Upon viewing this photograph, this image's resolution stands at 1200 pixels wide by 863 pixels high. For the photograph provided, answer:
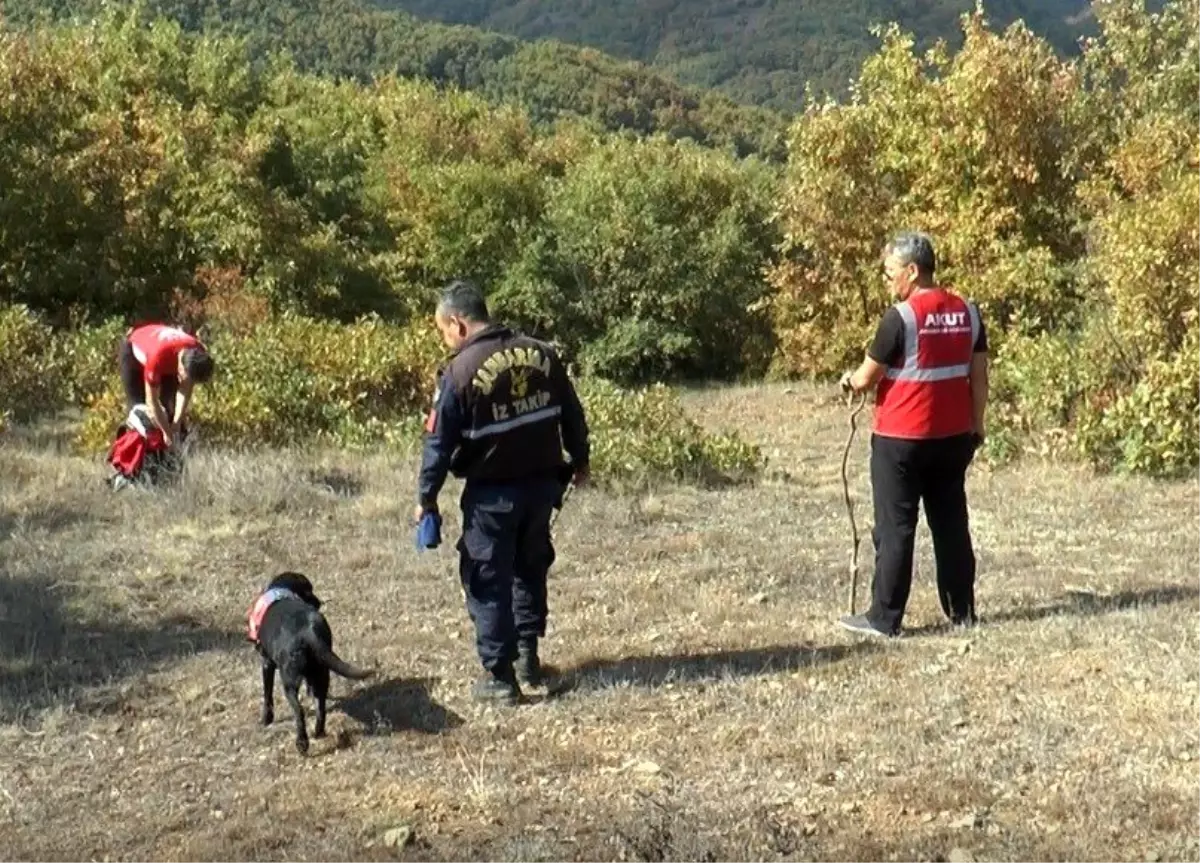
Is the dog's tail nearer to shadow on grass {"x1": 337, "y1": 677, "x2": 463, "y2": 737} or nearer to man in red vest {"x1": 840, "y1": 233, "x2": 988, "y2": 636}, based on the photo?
shadow on grass {"x1": 337, "y1": 677, "x2": 463, "y2": 737}

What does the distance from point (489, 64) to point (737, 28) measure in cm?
8860

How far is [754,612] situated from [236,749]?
2648 mm

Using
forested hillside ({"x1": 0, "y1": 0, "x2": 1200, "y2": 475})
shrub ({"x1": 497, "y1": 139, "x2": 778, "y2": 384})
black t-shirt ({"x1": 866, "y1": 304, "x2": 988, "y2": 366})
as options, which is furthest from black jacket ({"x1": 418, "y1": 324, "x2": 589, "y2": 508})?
shrub ({"x1": 497, "y1": 139, "x2": 778, "y2": 384})

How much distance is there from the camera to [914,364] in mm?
6117

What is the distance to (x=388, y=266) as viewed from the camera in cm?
2595

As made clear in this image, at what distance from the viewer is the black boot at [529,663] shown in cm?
596

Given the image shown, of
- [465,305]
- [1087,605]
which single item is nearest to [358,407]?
[1087,605]

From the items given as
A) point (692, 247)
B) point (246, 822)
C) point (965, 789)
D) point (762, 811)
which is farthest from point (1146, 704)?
point (692, 247)

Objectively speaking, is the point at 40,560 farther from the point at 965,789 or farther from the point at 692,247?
the point at 692,247

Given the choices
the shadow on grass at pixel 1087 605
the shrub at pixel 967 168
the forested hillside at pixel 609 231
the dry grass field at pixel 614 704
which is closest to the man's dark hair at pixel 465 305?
the dry grass field at pixel 614 704

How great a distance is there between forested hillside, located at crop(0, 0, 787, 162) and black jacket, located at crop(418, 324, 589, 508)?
6078 centimetres

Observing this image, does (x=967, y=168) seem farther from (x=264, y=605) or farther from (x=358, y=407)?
(x=264, y=605)

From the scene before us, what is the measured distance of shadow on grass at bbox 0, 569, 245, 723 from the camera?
629 centimetres

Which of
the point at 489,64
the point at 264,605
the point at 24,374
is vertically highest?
the point at 489,64
